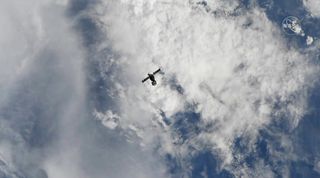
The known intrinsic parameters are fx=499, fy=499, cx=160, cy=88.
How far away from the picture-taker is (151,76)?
10631 centimetres

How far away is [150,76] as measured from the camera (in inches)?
4178

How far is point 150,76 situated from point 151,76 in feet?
0.92
